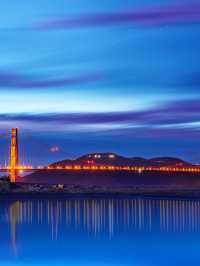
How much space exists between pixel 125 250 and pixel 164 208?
14.4m

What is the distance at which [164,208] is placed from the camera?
3472cm

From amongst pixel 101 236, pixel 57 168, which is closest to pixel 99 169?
pixel 57 168

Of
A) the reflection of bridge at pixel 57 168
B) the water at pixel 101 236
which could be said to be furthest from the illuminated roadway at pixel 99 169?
the water at pixel 101 236

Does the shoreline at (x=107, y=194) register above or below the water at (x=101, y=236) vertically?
above

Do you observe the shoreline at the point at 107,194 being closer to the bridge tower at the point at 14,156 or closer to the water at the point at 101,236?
the bridge tower at the point at 14,156

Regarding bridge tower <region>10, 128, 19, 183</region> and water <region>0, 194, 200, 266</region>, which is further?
bridge tower <region>10, 128, 19, 183</region>

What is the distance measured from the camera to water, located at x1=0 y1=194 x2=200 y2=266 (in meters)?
19.0

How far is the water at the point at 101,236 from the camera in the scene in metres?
19.0

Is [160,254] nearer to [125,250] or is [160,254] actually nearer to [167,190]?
[125,250]

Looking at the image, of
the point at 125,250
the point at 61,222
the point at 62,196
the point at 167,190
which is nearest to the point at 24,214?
the point at 61,222

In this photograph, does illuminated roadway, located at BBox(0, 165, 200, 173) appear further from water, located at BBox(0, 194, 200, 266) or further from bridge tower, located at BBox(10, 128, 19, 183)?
water, located at BBox(0, 194, 200, 266)

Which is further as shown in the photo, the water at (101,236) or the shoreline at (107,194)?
the shoreline at (107,194)

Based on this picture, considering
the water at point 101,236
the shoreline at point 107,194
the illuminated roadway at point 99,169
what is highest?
the illuminated roadway at point 99,169

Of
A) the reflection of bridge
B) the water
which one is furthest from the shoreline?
the water
